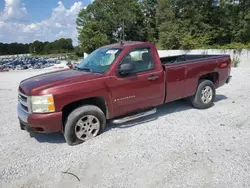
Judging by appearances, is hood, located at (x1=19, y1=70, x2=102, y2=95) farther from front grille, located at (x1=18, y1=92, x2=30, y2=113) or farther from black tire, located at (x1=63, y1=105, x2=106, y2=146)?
black tire, located at (x1=63, y1=105, x2=106, y2=146)

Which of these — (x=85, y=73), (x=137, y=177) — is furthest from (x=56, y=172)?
(x=85, y=73)

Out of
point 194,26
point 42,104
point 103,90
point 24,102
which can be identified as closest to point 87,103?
point 103,90

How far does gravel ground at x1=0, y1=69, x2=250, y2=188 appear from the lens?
3000mm

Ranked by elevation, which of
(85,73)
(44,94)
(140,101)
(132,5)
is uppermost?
(132,5)

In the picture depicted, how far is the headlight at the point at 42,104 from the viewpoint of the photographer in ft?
11.8

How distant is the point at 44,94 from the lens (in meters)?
3.59

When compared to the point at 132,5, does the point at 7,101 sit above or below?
below

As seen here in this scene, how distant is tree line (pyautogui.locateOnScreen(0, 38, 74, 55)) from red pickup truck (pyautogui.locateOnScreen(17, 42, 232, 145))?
2443 inches

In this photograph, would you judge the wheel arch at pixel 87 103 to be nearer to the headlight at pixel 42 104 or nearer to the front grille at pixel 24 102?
the headlight at pixel 42 104

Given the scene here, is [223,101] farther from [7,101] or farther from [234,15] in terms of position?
[234,15]

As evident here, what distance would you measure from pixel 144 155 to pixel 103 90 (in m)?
1.33

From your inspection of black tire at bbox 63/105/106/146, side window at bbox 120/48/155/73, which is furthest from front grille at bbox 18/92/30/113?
side window at bbox 120/48/155/73

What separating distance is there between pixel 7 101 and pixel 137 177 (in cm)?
604

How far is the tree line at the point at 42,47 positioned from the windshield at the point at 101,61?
61.7 meters
